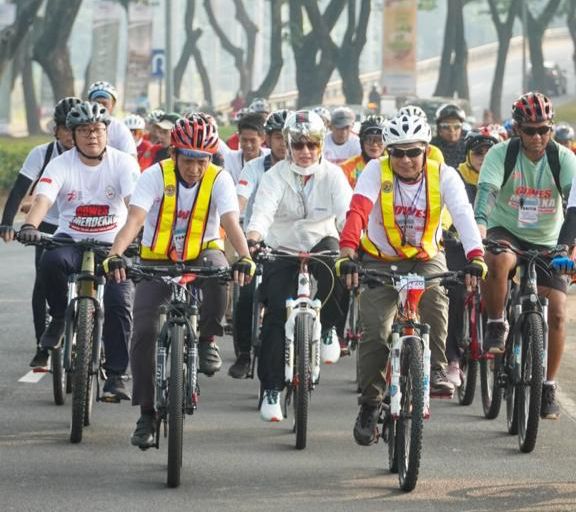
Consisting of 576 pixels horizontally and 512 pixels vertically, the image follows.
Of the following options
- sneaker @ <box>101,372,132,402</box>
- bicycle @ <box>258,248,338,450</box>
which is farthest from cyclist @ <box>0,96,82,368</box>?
bicycle @ <box>258,248,338,450</box>

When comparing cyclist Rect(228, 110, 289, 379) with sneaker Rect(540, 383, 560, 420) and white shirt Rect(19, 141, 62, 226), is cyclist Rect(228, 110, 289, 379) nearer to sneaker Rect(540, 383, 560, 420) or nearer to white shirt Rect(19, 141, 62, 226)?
white shirt Rect(19, 141, 62, 226)

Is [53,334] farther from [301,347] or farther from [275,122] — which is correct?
[275,122]

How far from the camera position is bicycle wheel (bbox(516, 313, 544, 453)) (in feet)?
31.5

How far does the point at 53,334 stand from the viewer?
10984 millimetres

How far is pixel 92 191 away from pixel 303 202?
4.14 feet

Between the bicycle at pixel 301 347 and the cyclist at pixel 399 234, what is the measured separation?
374 mm

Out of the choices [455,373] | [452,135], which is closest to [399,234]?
[455,373]

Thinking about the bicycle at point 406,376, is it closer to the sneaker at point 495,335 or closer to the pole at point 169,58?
the sneaker at point 495,335

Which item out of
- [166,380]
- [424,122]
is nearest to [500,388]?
[424,122]

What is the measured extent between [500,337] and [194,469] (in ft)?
7.42

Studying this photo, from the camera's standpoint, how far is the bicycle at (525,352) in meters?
9.62

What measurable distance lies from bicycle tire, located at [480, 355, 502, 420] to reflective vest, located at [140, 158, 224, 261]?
6.35 feet

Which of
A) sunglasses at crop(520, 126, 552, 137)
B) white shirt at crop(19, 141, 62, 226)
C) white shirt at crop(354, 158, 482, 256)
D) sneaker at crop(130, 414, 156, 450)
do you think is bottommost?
sneaker at crop(130, 414, 156, 450)

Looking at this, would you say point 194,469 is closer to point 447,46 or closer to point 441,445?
point 441,445
